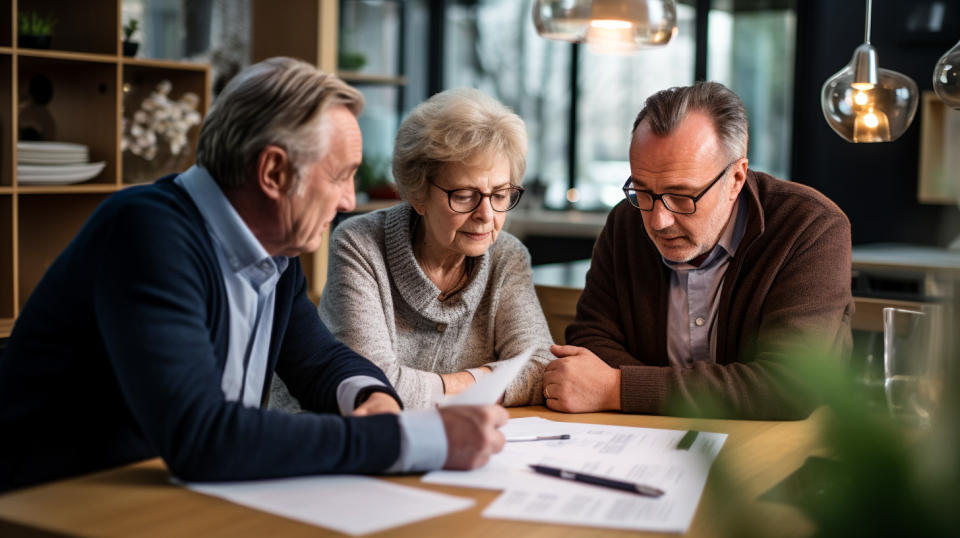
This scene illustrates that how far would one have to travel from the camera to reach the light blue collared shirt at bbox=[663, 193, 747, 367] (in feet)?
6.89

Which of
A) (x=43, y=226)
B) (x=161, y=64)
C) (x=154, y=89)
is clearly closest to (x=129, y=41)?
(x=161, y=64)

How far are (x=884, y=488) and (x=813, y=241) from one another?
5.18 ft

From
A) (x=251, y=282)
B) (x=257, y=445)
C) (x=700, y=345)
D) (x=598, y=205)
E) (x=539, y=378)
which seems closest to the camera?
(x=257, y=445)

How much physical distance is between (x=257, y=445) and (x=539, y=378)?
780 millimetres

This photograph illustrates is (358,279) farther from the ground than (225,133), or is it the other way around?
(225,133)

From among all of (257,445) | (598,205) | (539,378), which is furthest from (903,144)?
(257,445)

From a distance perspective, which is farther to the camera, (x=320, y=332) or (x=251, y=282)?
(x=320, y=332)

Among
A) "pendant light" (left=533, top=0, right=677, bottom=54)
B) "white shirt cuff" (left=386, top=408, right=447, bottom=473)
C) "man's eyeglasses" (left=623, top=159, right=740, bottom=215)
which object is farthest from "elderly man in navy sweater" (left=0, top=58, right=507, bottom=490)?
"pendant light" (left=533, top=0, right=677, bottom=54)

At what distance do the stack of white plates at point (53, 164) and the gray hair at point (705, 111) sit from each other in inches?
96.2

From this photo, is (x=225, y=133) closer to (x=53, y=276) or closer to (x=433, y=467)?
(x=53, y=276)

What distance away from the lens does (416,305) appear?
6.88ft

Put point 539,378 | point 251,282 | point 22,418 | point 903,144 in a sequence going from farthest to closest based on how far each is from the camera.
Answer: point 903,144, point 539,378, point 251,282, point 22,418

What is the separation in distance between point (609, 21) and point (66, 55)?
6.72ft

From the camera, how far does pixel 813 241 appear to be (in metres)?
2.00
